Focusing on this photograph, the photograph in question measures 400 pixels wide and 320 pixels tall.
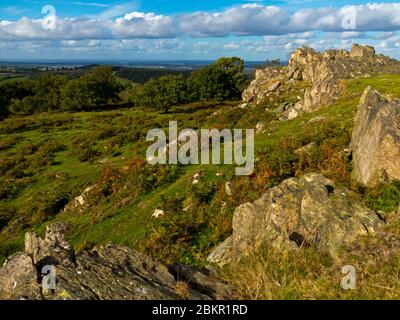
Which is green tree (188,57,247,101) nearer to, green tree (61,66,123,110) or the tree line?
the tree line

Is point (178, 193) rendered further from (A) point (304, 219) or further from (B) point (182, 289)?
(B) point (182, 289)

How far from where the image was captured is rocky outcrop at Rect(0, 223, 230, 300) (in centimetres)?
701

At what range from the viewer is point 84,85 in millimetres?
86938

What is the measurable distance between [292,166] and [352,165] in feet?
9.97

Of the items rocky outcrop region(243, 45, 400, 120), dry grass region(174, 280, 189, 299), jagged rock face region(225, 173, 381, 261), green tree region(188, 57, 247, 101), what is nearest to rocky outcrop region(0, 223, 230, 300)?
dry grass region(174, 280, 189, 299)

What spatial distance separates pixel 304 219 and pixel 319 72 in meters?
33.6

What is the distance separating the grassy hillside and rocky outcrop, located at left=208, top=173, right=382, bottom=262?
921 mm

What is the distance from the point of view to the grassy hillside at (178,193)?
1168 cm

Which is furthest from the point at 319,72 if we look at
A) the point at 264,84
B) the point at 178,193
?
the point at 178,193

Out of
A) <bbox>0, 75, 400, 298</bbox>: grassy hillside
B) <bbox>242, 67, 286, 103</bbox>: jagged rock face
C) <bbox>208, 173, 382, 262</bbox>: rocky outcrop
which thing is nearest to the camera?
<bbox>208, 173, 382, 262</bbox>: rocky outcrop

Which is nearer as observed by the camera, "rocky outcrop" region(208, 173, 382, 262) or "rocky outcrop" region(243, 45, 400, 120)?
"rocky outcrop" region(208, 173, 382, 262)

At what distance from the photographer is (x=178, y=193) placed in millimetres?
20812

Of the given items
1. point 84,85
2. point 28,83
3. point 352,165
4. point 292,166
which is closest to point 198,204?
point 292,166
